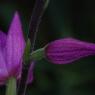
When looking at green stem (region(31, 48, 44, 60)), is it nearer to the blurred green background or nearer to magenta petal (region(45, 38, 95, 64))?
magenta petal (region(45, 38, 95, 64))

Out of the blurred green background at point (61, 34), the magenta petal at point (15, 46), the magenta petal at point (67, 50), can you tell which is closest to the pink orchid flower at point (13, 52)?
the magenta petal at point (15, 46)

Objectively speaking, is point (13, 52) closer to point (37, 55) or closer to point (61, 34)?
point (37, 55)

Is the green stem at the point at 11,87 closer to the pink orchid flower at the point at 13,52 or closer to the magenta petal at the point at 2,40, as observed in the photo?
the pink orchid flower at the point at 13,52

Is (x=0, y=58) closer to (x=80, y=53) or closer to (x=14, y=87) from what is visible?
(x=14, y=87)

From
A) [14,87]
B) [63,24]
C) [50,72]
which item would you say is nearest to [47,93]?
[50,72]

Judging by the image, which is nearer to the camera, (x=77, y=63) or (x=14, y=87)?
(x=14, y=87)

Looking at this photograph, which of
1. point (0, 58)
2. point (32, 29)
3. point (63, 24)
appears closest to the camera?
point (32, 29)
